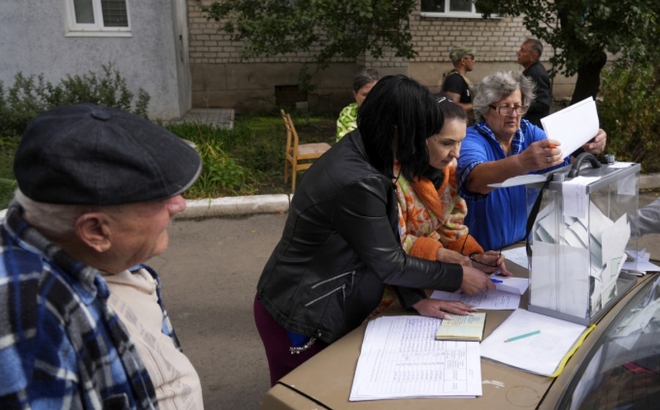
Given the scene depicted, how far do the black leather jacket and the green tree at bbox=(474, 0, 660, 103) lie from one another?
20.3ft

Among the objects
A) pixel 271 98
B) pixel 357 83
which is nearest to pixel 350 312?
pixel 357 83

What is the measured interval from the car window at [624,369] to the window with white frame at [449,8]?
458 inches

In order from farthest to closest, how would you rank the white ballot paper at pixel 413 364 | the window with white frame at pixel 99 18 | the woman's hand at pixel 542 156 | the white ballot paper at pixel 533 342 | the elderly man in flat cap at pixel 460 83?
1. the window with white frame at pixel 99 18
2. the elderly man in flat cap at pixel 460 83
3. the woman's hand at pixel 542 156
4. the white ballot paper at pixel 533 342
5. the white ballot paper at pixel 413 364

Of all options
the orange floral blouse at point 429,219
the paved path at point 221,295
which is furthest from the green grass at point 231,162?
the orange floral blouse at point 429,219

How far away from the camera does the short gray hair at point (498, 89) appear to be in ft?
8.82

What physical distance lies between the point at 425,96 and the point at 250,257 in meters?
3.51

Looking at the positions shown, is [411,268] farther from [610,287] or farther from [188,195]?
[188,195]

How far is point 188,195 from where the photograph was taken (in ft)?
20.9

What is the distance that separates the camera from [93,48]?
31.3 ft

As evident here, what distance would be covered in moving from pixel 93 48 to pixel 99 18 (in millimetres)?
528

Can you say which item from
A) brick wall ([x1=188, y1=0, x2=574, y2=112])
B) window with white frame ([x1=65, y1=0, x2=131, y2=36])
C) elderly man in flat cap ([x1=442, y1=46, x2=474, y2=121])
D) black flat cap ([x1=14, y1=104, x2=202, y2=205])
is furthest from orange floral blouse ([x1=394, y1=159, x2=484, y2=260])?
brick wall ([x1=188, y1=0, x2=574, y2=112])

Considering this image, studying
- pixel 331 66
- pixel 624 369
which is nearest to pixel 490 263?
pixel 624 369

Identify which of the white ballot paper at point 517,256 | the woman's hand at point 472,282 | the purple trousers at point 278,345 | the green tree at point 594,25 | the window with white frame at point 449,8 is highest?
the window with white frame at point 449,8

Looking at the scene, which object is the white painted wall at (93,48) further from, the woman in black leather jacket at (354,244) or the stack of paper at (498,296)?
the stack of paper at (498,296)
